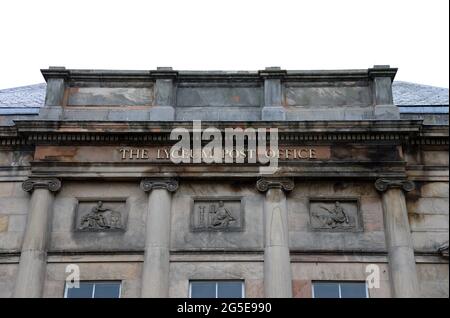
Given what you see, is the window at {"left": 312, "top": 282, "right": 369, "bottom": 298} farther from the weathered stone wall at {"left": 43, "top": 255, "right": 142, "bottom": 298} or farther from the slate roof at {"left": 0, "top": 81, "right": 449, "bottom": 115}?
the slate roof at {"left": 0, "top": 81, "right": 449, "bottom": 115}

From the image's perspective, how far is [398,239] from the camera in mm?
17250

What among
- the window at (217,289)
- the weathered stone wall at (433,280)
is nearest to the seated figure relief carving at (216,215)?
the window at (217,289)

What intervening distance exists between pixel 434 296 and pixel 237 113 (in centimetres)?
675

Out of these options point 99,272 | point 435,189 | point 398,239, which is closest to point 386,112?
point 435,189

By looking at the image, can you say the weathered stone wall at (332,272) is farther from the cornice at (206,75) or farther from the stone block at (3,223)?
the stone block at (3,223)

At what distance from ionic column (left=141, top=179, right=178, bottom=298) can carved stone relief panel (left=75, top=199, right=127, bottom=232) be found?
74 centimetres

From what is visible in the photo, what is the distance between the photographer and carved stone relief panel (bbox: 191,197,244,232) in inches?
704

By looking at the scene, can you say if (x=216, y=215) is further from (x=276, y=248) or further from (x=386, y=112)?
(x=386, y=112)

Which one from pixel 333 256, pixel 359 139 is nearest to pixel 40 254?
pixel 333 256

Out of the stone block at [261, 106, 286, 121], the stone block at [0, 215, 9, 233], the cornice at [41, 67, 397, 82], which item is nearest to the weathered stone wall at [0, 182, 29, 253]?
the stone block at [0, 215, 9, 233]

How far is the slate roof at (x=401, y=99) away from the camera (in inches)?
798
